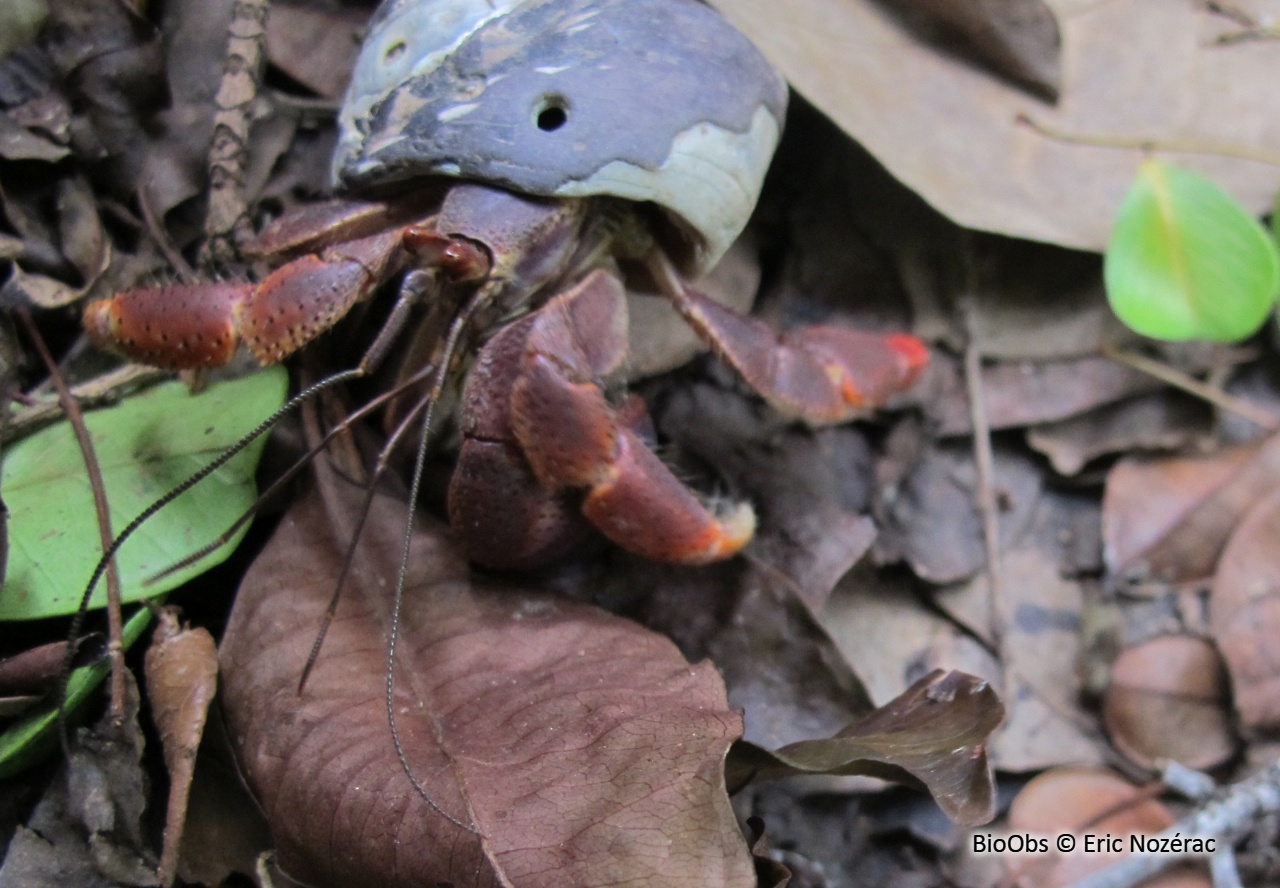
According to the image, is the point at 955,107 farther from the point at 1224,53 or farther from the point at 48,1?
the point at 48,1

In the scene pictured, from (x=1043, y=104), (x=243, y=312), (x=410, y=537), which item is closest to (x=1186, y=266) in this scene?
(x=1043, y=104)


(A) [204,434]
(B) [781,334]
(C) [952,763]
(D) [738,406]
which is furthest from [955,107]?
(A) [204,434]

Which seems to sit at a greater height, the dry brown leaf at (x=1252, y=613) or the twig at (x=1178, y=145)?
the twig at (x=1178, y=145)

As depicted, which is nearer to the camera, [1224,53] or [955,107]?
[955,107]

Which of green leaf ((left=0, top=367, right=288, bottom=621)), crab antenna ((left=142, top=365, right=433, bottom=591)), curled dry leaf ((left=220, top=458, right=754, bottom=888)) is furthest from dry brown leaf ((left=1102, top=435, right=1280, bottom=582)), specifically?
green leaf ((left=0, top=367, right=288, bottom=621))

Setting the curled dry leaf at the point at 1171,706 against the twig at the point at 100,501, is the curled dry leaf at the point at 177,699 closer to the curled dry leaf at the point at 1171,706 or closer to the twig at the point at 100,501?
the twig at the point at 100,501

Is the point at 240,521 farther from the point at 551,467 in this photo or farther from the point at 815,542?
the point at 815,542

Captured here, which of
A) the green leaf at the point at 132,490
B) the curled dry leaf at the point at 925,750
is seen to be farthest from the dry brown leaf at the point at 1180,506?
the green leaf at the point at 132,490
